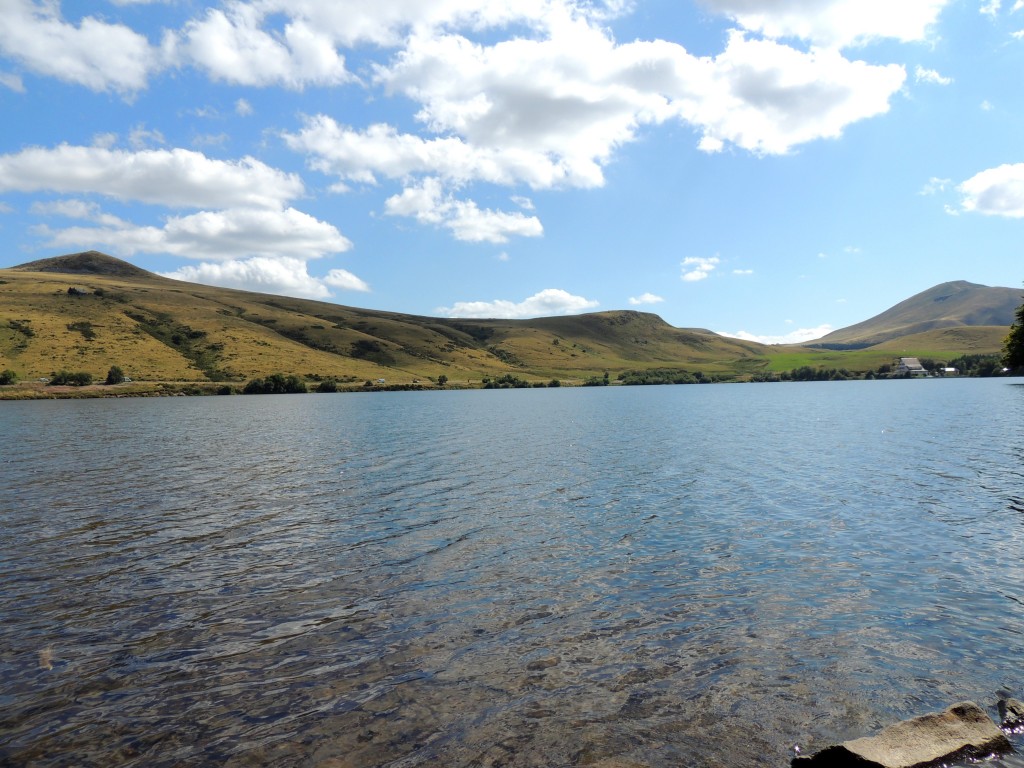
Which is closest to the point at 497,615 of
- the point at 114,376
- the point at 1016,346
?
the point at 1016,346

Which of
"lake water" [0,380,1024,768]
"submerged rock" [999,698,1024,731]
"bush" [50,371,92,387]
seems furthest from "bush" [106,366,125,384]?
"submerged rock" [999,698,1024,731]

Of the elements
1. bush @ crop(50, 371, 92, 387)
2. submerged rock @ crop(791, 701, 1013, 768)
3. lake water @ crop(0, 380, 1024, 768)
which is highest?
bush @ crop(50, 371, 92, 387)

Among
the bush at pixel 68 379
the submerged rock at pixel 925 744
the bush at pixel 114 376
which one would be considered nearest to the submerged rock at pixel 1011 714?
the submerged rock at pixel 925 744

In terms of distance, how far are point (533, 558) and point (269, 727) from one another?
1284cm

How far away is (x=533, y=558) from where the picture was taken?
77.5 ft

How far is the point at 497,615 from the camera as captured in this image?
59.1ft

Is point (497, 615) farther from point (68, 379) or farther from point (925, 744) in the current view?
point (68, 379)

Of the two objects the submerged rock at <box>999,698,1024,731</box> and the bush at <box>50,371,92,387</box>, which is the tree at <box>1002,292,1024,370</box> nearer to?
the submerged rock at <box>999,698,1024,731</box>

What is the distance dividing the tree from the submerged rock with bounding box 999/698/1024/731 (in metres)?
180

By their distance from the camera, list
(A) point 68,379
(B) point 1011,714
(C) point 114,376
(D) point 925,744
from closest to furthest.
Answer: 1. (D) point 925,744
2. (B) point 1011,714
3. (A) point 68,379
4. (C) point 114,376

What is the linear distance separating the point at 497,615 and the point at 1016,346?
185 meters

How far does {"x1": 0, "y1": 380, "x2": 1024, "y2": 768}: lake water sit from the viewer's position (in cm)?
1204

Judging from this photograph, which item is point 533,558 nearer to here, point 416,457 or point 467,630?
point 467,630

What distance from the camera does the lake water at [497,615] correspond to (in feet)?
39.5
